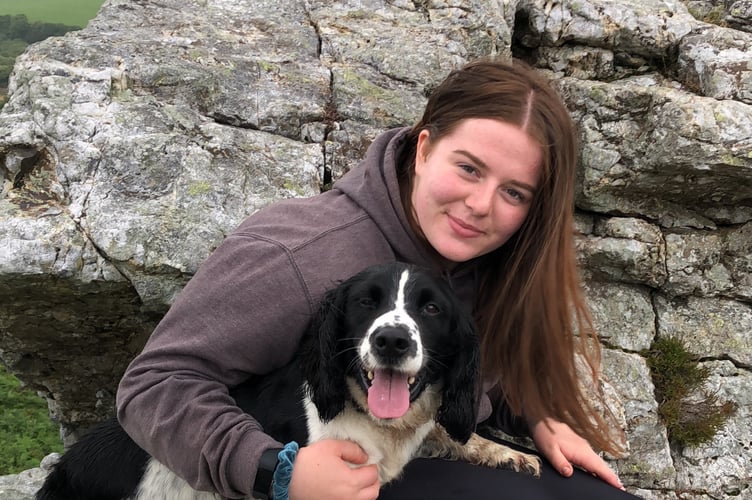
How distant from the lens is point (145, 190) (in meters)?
3.23

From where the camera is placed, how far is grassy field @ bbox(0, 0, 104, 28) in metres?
38.1

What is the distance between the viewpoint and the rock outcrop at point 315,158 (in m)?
3.18

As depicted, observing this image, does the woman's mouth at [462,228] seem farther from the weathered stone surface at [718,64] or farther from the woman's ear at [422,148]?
the weathered stone surface at [718,64]

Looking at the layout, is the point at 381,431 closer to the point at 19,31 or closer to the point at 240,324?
the point at 240,324

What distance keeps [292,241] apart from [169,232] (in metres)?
1.08

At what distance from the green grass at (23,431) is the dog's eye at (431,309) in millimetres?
5776

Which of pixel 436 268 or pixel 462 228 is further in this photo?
pixel 436 268

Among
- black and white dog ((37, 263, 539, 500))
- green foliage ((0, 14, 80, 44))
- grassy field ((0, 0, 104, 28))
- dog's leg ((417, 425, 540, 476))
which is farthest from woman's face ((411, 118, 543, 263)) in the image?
green foliage ((0, 14, 80, 44))

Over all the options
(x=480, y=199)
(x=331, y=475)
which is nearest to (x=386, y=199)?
(x=480, y=199)

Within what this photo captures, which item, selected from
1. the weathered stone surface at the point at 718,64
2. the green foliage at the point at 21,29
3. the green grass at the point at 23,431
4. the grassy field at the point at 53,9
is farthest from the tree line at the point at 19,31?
the weathered stone surface at the point at 718,64

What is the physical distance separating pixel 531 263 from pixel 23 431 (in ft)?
22.6

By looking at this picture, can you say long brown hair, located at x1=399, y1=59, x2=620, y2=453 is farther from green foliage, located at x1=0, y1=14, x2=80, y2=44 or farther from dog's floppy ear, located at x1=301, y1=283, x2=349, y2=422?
green foliage, located at x1=0, y1=14, x2=80, y2=44

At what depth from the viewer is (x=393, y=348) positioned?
2.05 m

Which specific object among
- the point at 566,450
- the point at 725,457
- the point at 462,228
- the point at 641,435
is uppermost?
the point at 462,228
